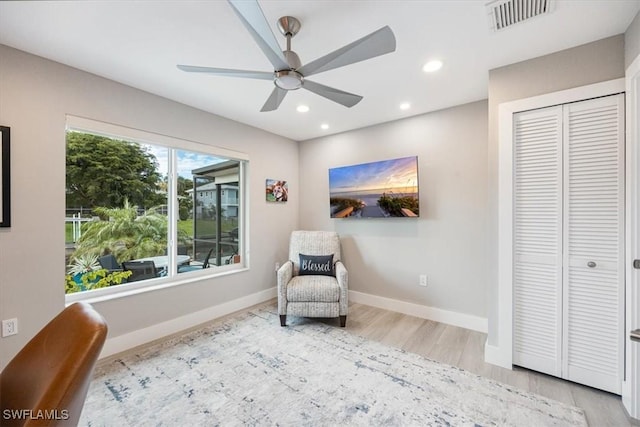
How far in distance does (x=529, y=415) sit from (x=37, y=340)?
2.59m

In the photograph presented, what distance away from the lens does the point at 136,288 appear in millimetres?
2670

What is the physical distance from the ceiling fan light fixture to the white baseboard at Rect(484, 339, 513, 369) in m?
2.59

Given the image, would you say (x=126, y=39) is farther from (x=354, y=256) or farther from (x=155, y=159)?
(x=354, y=256)

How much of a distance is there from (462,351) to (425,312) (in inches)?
30.5

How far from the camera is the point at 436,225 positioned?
3168mm

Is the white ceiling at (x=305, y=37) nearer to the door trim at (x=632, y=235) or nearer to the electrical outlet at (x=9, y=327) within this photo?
the door trim at (x=632, y=235)

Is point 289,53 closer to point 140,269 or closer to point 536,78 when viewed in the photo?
point 536,78

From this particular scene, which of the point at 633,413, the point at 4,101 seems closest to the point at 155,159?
the point at 4,101

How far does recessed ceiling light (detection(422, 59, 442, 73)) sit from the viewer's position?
84.3 inches

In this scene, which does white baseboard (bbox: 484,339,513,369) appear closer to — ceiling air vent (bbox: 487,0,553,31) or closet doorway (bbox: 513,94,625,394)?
closet doorway (bbox: 513,94,625,394)

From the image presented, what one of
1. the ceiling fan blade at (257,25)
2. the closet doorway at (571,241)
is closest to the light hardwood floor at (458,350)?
the closet doorway at (571,241)

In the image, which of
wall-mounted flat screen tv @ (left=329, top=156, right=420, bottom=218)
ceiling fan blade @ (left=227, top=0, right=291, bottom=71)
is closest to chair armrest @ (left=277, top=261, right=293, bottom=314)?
wall-mounted flat screen tv @ (left=329, top=156, right=420, bottom=218)

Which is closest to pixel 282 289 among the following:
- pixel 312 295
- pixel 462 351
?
pixel 312 295

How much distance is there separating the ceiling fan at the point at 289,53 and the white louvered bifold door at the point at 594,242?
5.43 ft
